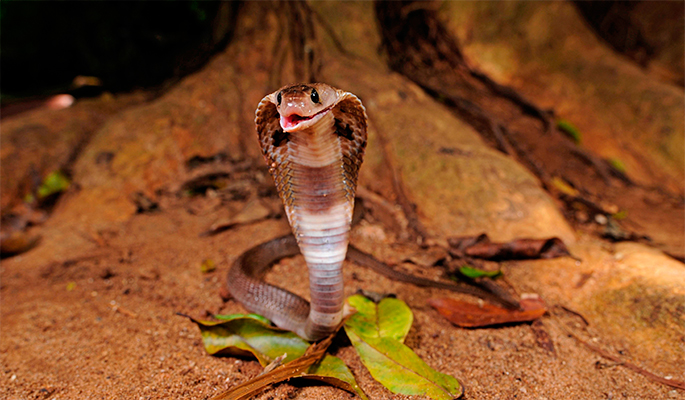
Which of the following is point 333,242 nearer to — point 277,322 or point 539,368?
point 277,322

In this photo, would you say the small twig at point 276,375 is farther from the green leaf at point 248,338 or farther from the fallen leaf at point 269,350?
the green leaf at point 248,338

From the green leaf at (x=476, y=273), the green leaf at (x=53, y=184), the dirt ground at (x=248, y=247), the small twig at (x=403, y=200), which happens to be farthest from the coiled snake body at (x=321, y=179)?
the green leaf at (x=53, y=184)

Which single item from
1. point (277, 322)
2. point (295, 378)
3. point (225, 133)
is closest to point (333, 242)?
point (295, 378)

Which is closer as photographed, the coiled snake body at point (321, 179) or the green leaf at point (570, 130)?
the coiled snake body at point (321, 179)

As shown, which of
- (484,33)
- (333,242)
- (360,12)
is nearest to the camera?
(333,242)

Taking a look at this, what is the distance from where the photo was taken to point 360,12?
177 inches

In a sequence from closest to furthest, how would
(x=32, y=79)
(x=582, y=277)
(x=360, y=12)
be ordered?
(x=582, y=277), (x=360, y=12), (x=32, y=79)

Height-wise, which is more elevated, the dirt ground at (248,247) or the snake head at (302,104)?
the snake head at (302,104)

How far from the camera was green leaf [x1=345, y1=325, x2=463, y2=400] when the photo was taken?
5.08 ft

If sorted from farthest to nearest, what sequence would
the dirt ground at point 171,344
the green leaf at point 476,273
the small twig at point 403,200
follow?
the small twig at point 403,200 → the green leaf at point 476,273 → the dirt ground at point 171,344

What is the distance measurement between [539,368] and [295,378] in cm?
109

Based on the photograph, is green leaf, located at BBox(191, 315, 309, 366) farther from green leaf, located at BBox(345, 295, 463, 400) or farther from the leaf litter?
green leaf, located at BBox(345, 295, 463, 400)

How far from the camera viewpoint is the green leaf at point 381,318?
1841mm

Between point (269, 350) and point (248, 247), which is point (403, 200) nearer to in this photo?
point (248, 247)
